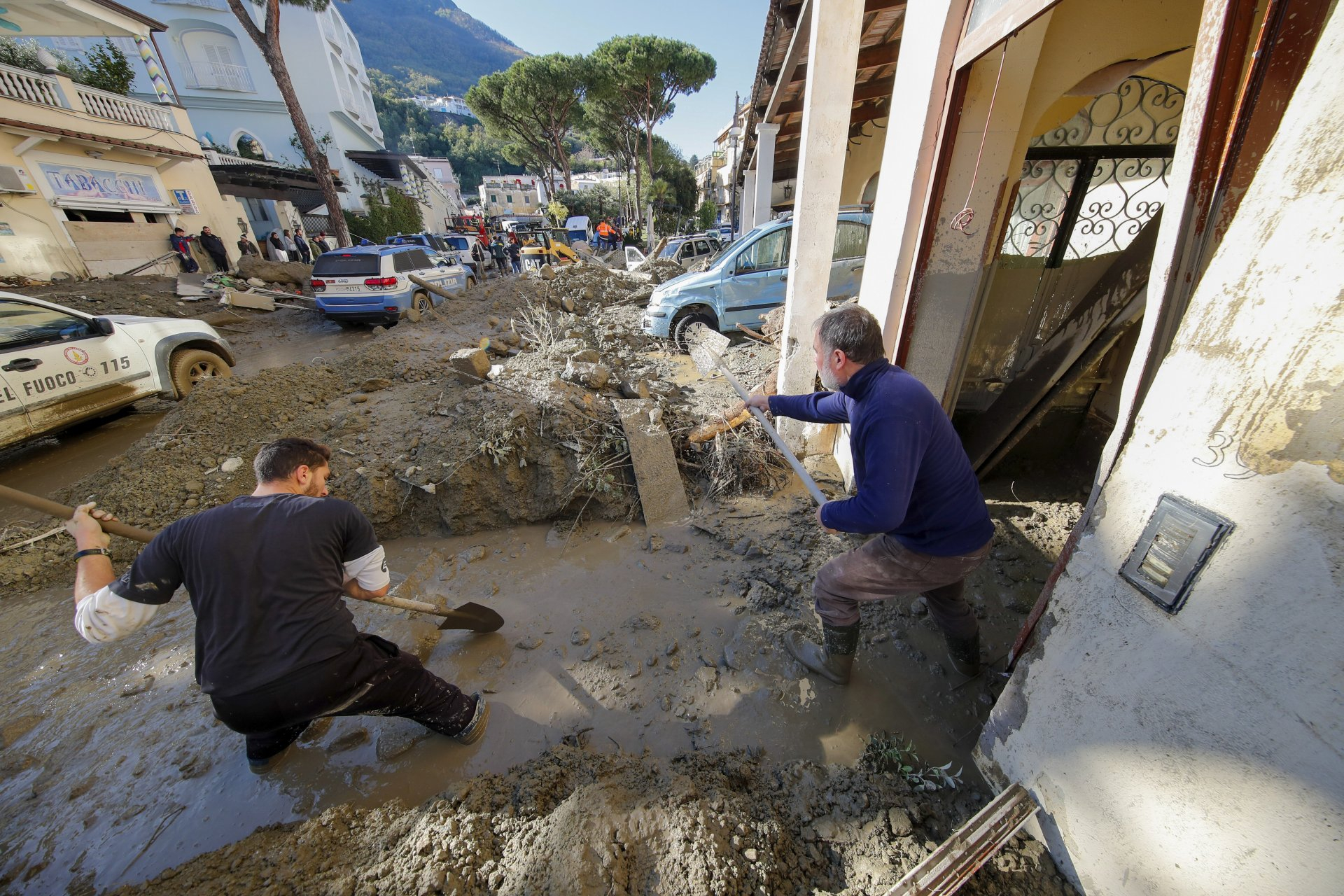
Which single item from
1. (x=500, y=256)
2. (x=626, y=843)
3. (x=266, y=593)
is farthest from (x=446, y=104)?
(x=626, y=843)

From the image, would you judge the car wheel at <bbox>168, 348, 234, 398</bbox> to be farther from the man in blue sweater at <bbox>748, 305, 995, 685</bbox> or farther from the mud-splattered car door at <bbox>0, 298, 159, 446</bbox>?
the man in blue sweater at <bbox>748, 305, 995, 685</bbox>

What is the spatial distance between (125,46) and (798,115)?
97.4 feet

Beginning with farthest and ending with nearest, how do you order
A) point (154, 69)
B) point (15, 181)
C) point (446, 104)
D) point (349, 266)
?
point (446, 104) → point (154, 69) → point (15, 181) → point (349, 266)

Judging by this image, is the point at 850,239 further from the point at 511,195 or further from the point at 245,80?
the point at 511,195

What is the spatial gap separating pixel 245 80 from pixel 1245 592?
115ft

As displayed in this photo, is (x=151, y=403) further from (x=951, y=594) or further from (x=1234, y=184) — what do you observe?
(x=1234, y=184)

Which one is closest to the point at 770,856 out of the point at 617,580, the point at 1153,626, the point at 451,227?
the point at 1153,626

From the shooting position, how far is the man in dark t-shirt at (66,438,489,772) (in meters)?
1.80

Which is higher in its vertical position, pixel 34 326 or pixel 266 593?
pixel 34 326

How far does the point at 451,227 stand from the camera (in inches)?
Result: 1273

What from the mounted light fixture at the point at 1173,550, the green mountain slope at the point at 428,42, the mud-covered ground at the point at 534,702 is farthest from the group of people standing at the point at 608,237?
the green mountain slope at the point at 428,42

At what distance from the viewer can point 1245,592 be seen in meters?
1.09

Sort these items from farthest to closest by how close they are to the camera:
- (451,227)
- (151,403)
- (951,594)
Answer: (451,227), (151,403), (951,594)

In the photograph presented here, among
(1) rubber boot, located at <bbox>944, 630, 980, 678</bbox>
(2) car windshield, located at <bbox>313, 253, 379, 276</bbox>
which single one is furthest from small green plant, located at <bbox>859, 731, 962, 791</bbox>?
(2) car windshield, located at <bbox>313, 253, 379, 276</bbox>
